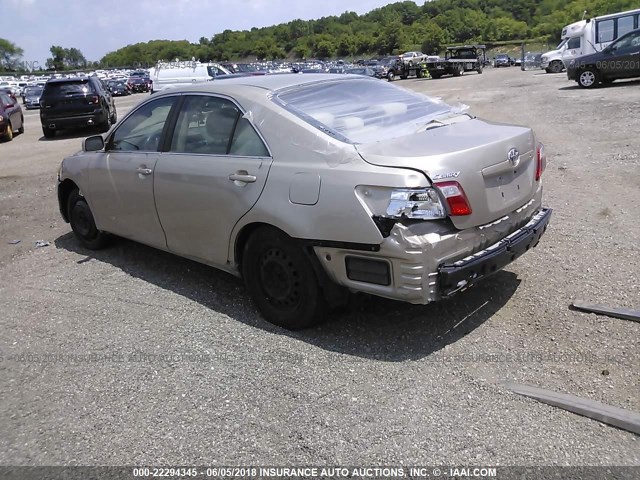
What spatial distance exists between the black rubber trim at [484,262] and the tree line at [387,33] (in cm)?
8919

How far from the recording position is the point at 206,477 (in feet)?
9.29

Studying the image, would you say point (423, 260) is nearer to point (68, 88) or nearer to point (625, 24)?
point (68, 88)

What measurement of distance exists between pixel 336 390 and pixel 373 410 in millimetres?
291

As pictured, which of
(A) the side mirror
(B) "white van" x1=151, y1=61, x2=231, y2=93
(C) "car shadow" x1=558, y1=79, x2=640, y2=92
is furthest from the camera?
(B) "white van" x1=151, y1=61, x2=231, y2=93

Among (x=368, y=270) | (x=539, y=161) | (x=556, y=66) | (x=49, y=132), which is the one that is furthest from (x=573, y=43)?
(x=368, y=270)

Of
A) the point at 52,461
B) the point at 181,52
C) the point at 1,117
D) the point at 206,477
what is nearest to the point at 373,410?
the point at 206,477

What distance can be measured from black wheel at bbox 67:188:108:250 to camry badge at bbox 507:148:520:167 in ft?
13.6

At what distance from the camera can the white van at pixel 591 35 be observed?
91.3 ft

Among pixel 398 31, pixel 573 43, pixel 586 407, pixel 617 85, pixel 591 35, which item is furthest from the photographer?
pixel 398 31

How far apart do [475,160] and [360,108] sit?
1.15 m

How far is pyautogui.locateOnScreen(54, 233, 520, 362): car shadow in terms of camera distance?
391cm

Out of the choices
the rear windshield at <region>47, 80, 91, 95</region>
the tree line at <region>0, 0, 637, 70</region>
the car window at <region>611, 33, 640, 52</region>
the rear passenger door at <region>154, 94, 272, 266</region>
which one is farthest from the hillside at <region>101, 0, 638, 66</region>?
the rear passenger door at <region>154, 94, 272, 266</region>

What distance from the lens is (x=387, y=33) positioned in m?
140

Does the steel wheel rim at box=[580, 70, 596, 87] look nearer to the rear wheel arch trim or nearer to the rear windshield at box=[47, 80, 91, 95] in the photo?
the rear windshield at box=[47, 80, 91, 95]
